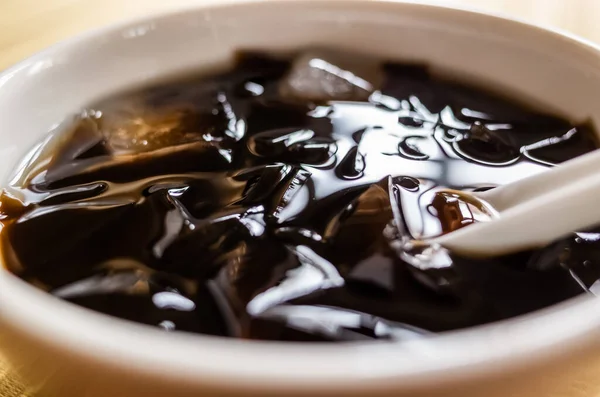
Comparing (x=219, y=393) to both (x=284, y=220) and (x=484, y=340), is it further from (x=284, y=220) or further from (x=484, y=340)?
(x=284, y=220)

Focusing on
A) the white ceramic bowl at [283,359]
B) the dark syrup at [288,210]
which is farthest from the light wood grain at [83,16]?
the white ceramic bowl at [283,359]

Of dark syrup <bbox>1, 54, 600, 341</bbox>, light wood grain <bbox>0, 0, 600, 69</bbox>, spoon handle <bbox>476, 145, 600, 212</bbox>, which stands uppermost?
spoon handle <bbox>476, 145, 600, 212</bbox>

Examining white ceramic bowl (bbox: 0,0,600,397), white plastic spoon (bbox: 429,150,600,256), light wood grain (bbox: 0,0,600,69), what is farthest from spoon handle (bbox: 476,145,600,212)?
light wood grain (bbox: 0,0,600,69)

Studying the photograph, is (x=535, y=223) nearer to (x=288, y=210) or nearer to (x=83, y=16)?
(x=288, y=210)

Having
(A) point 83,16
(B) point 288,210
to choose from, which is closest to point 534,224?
(B) point 288,210

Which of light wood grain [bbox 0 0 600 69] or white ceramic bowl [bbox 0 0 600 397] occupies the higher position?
white ceramic bowl [bbox 0 0 600 397]

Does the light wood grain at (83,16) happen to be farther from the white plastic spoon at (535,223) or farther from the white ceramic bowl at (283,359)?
the white ceramic bowl at (283,359)

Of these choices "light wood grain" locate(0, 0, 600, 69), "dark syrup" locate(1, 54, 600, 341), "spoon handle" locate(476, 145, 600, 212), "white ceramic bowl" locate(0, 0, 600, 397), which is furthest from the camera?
"light wood grain" locate(0, 0, 600, 69)

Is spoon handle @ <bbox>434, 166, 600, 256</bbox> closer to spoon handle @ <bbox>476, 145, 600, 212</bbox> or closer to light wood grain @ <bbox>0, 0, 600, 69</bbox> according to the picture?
spoon handle @ <bbox>476, 145, 600, 212</bbox>

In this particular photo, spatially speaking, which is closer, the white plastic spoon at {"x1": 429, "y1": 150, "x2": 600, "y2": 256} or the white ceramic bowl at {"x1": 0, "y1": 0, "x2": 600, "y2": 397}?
the white ceramic bowl at {"x1": 0, "y1": 0, "x2": 600, "y2": 397}
